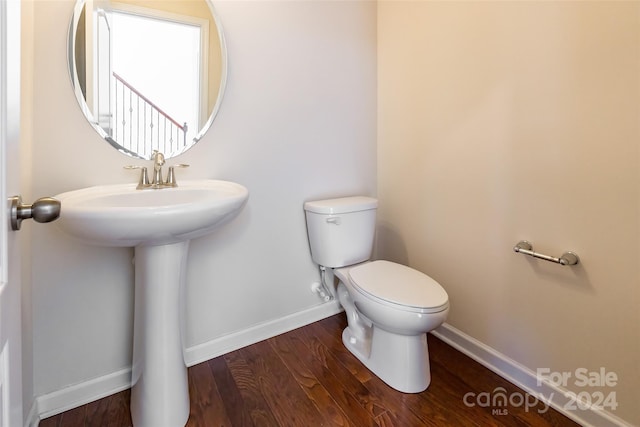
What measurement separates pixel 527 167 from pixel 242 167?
124cm

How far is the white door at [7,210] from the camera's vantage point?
43 cm

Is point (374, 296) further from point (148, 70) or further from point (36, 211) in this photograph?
point (148, 70)

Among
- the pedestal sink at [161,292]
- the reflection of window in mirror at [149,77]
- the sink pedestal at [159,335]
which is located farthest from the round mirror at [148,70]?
the sink pedestal at [159,335]

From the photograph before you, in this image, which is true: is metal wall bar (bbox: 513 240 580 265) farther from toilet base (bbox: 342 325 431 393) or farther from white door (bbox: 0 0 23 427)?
white door (bbox: 0 0 23 427)

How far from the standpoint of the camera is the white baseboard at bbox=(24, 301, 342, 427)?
3.99 feet

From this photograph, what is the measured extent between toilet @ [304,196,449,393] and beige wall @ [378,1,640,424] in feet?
1.04

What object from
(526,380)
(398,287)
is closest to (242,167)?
(398,287)

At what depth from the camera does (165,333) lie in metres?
1.13

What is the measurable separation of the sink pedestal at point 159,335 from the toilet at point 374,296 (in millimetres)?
738

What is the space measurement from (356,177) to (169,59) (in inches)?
44.9

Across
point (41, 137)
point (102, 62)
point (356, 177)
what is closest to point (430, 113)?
point (356, 177)

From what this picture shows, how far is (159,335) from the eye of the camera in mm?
1123

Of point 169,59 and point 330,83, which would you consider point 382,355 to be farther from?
point 169,59

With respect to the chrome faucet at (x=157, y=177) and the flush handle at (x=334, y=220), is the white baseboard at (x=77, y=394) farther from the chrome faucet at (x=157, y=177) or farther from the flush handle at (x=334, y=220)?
the flush handle at (x=334, y=220)
